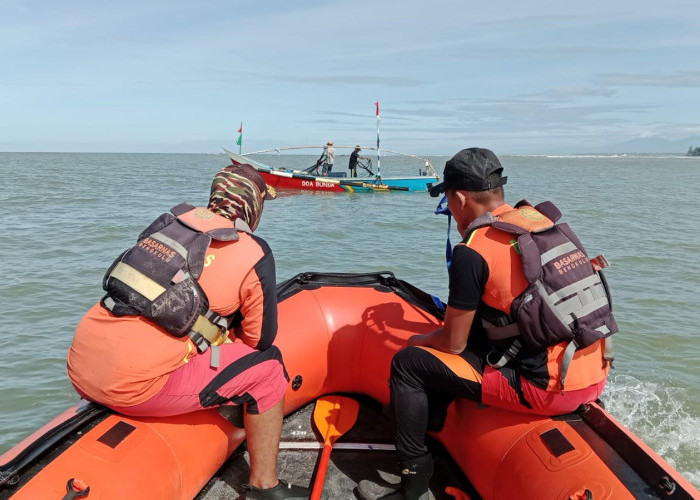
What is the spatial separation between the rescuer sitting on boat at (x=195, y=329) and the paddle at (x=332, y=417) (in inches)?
20.2

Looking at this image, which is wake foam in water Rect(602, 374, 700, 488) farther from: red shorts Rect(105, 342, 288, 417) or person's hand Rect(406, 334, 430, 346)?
red shorts Rect(105, 342, 288, 417)

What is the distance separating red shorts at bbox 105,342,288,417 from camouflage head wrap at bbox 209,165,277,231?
53 cm

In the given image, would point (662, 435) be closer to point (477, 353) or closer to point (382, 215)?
point (477, 353)

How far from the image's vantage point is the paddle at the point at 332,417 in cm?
293

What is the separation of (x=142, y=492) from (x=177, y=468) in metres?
0.20

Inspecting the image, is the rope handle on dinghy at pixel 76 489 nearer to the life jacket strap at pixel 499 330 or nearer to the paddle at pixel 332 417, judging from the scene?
the paddle at pixel 332 417

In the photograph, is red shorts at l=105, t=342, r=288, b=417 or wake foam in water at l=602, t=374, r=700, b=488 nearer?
red shorts at l=105, t=342, r=288, b=417

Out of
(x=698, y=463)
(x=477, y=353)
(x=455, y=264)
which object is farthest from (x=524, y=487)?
(x=698, y=463)

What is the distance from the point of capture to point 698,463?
3840 mm

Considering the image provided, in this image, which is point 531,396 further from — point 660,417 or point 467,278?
point 660,417

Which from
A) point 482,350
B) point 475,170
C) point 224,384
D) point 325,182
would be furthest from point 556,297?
point 325,182

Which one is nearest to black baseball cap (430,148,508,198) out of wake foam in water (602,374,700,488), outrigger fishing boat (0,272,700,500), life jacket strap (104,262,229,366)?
outrigger fishing boat (0,272,700,500)

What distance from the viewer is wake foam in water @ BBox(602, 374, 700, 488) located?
3942mm

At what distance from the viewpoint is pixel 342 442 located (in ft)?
9.67
